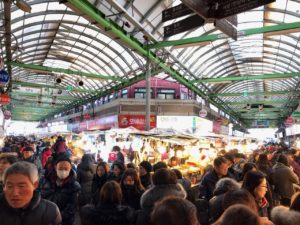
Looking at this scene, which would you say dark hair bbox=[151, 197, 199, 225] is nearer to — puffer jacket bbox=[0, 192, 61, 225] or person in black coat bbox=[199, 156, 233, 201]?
puffer jacket bbox=[0, 192, 61, 225]

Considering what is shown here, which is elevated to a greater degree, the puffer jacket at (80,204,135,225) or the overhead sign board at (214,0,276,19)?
the overhead sign board at (214,0,276,19)

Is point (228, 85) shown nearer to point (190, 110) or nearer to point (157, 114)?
point (190, 110)

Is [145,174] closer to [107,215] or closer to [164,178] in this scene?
[164,178]

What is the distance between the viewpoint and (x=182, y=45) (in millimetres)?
13023

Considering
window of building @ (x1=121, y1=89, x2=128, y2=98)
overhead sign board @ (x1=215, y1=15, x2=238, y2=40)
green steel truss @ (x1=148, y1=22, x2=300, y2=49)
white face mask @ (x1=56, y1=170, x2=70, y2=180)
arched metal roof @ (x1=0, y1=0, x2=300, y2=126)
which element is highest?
arched metal roof @ (x1=0, y1=0, x2=300, y2=126)

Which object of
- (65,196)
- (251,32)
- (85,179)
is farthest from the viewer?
(251,32)

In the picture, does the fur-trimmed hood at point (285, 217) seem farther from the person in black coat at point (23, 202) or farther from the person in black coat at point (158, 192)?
the person in black coat at point (23, 202)

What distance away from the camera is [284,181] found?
6648 millimetres

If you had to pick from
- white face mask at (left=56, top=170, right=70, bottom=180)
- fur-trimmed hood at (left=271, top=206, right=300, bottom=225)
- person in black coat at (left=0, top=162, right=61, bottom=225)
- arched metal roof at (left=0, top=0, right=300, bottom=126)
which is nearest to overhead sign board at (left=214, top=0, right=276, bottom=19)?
fur-trimmed hood at (left=271, top=206, right=300, bottom=225)

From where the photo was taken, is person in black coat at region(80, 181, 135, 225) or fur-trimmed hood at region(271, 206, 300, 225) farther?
person in black coat at region(80, 181, 135, 225)

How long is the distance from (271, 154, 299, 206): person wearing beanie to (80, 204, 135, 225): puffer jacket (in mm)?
4039

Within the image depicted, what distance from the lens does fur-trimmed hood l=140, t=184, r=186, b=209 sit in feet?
13.0

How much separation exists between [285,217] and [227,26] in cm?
465

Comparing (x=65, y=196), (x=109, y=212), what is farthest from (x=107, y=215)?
(x=65, y=196)
